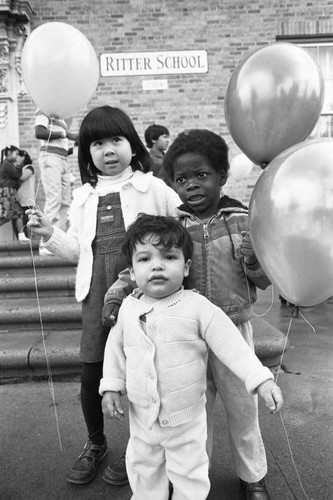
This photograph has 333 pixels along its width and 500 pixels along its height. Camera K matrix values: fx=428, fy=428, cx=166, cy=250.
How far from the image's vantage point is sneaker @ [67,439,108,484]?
184 centimetres

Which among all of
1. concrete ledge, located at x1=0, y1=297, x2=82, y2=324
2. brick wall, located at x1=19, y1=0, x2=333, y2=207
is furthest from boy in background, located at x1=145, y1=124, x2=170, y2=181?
brick wall, located at x1=19, y1=0, x2=333, y2=207

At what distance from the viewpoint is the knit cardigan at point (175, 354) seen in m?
1.40

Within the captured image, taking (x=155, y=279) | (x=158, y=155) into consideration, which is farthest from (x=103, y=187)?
(x=158, y=155)

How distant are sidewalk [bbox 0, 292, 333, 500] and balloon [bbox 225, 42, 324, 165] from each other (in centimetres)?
136

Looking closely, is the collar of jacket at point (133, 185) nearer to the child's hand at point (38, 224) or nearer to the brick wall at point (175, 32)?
the child's hand at point (38, 224)

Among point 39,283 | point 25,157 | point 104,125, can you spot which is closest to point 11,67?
point 25,157

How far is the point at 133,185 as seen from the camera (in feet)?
5.80

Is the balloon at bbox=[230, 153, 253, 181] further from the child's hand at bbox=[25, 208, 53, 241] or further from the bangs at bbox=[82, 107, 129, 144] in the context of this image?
the child's hand at bbox=[25, 208, 53, 241]

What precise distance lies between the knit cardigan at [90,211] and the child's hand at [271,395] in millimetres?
779

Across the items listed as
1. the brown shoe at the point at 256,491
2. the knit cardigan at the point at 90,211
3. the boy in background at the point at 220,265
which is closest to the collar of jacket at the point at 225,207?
the boy in background at the point at 220,265

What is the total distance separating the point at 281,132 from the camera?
4.92 ft

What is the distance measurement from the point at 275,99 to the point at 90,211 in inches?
33.2

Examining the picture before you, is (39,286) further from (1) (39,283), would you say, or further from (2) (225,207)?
(2) (225,207)

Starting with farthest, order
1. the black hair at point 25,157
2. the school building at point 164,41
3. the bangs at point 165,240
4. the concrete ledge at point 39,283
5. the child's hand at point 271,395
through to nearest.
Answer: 1. the school building at point 164,41
2. the black hair at point 25,157
3. the concrete ledge at point 39,283
4. the bangs at point 165,240
5. the child's hand at point 271,395
